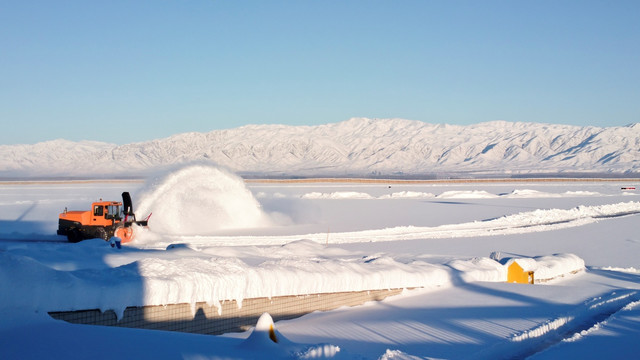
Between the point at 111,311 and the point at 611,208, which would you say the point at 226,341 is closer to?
the point at 111,311

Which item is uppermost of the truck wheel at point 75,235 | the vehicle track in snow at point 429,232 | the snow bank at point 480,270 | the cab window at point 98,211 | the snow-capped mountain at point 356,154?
the snow-capped mountain at point 356,154

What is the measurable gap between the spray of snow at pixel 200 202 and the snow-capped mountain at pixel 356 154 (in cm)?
11856

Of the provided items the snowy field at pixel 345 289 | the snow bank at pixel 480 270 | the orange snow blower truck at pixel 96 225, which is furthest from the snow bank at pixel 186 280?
the orange snow blower truck at pixel 96 225

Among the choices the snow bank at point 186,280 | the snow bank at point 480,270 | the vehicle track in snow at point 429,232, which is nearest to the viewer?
the snow bank at point 186,280

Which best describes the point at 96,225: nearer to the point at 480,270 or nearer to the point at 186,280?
the point at 480,270

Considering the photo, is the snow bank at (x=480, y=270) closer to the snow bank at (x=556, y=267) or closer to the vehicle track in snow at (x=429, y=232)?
the snow bank at (x=556, y=267)

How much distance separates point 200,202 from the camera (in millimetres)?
28281

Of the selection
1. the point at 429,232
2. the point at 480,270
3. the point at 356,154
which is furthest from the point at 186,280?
the point at 356,154

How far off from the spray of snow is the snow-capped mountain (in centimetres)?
11856

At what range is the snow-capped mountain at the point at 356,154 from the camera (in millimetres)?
154500

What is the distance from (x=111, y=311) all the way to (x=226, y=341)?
5.23ft

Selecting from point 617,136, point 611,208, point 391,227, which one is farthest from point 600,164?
point 391,227

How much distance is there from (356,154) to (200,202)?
153281mm

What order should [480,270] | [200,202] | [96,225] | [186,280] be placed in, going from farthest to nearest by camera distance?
[200,202] < [96,225] < [480,270] < [186,280]
